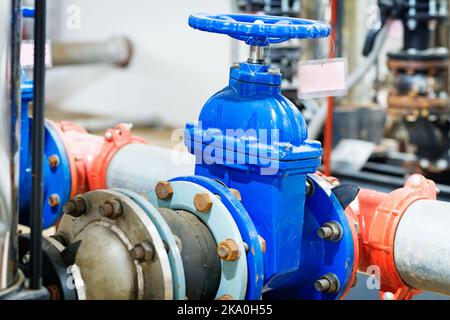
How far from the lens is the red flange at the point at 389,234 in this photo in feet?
3.80

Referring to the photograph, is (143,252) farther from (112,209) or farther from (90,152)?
(90,152)

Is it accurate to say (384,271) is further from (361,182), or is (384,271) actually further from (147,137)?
(147,137)

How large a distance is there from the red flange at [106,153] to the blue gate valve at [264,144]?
0.41 m

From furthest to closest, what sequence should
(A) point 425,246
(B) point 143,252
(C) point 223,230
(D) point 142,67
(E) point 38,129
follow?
1. (D) point 142,67
2. (A) point 425,246
3. (C) point 223,230
4. (B) point 143,252
5. (E) point 38,129

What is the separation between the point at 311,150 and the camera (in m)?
1.05

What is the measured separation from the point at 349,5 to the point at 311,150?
10.2ft

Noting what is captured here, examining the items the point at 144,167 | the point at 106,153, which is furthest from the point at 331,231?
the point at 106,153

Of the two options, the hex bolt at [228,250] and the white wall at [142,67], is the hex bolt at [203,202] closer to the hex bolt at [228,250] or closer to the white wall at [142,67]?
the hex bolt at [228,250]

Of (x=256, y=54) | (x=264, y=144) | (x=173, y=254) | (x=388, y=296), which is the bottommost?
(x=388, y=296)

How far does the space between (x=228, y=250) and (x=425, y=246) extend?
281mm

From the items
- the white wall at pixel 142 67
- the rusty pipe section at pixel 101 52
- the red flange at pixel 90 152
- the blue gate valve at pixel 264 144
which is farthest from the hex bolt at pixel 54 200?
the rusty pipe section at pixel 101 52

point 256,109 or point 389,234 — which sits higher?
point 256,109

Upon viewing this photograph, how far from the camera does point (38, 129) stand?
0.77 meters
